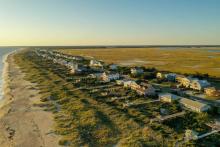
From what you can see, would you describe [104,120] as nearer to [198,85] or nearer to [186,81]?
[198,85]

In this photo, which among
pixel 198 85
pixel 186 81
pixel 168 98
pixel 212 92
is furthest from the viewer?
pixel 186 81

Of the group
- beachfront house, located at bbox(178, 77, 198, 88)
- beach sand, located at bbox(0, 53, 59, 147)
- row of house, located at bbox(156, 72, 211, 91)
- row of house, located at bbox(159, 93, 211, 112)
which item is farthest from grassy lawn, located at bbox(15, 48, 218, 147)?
row of house, located at bbox(156, 72, 211, 91)

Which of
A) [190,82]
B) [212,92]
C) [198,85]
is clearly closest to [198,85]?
[198,85]

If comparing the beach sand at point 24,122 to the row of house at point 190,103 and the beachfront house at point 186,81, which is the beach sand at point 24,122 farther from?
the beachfront house at point 186,81

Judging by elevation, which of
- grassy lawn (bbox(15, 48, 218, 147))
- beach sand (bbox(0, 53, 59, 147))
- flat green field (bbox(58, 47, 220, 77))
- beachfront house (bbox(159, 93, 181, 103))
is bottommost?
beach sand (bbox(0, 53, 59, 147))

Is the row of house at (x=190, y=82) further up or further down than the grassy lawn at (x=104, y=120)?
further up

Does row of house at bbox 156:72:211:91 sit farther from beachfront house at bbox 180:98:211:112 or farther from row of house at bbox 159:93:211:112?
beachfront house at bbox 180:98:211:112

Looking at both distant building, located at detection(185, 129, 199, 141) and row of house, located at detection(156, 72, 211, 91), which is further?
row of house, located at detection(156, 72, 211, 91)

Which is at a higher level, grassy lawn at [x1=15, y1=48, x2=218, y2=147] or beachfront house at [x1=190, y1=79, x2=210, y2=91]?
beachfront house at [x1=190, y1=79, x2=210, y2=91]

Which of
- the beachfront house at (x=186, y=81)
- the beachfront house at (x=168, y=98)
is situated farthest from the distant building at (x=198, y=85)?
the beachfront house at (x=168, y=98)
